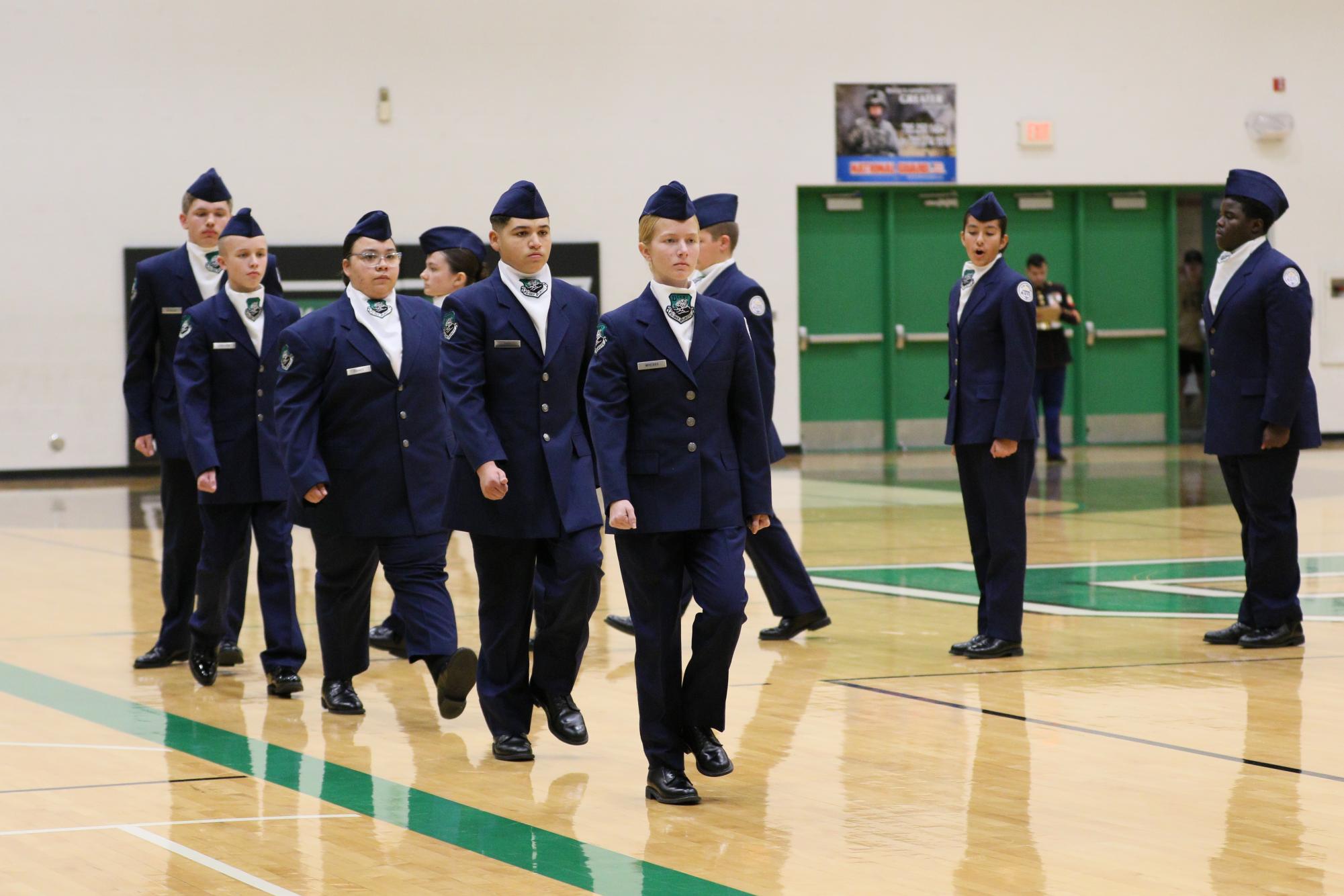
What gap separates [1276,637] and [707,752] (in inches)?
132

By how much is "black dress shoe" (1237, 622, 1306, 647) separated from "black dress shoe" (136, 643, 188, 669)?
14.5ft

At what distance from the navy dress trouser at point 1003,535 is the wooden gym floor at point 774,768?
19 cm

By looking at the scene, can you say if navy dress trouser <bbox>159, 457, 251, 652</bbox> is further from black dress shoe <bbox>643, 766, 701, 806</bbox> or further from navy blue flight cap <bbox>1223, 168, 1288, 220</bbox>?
navy blue flight cap <bbox>1223, 168, 1288, 220</bbox>

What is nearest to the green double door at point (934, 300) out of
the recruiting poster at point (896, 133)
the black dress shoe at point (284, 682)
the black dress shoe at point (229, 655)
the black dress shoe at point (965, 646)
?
the recruiting poster at point (896, 133)

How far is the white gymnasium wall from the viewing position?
18.3m

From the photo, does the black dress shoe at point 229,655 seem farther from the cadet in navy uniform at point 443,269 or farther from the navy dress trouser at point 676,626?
the navy dress trouser at point 676,626

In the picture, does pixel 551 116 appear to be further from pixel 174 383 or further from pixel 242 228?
pixel 242 228

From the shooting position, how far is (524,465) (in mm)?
5762

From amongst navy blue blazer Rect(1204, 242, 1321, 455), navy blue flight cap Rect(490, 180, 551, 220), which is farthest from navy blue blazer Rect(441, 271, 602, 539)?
navy blue blazer Rect(1204, 242, 1321, 455)

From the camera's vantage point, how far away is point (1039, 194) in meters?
21.0

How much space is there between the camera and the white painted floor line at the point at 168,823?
4910 mm

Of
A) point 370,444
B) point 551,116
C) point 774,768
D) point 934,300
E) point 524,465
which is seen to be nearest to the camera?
point 774,768

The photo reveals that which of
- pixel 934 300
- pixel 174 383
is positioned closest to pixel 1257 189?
pixel 174 383

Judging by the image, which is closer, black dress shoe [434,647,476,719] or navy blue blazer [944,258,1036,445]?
black dress shoe [434,647,476,719]
